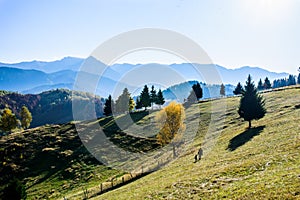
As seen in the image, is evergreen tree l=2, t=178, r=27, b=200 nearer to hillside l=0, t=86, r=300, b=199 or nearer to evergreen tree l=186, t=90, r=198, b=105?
hillside l=0, t=86, r=300, b=199

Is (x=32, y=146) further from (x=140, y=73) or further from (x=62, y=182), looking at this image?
(x=140, y=73)

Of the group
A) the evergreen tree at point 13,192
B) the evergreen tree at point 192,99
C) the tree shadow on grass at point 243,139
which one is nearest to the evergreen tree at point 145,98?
the evergreen tree at point 192,99

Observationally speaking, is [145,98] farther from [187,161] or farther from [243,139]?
[187,161]

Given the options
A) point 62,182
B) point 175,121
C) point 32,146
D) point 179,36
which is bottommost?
point 62,182

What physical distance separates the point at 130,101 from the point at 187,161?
82.4 meters

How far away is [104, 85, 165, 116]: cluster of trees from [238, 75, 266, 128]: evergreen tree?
2562 inches

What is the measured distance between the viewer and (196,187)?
75.3 ft

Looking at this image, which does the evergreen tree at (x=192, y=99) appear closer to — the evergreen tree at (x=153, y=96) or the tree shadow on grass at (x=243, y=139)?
the evergreen tree at (x=153, y=96)

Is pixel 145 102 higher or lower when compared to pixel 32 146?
higher

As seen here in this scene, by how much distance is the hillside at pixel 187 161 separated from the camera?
67.3 ft

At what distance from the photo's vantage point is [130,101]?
121688 mm

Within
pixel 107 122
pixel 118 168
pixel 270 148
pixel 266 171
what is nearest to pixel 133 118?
pixel 107 122

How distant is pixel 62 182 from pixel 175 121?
93.5ft

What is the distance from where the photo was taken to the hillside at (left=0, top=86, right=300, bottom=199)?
67.3ft
